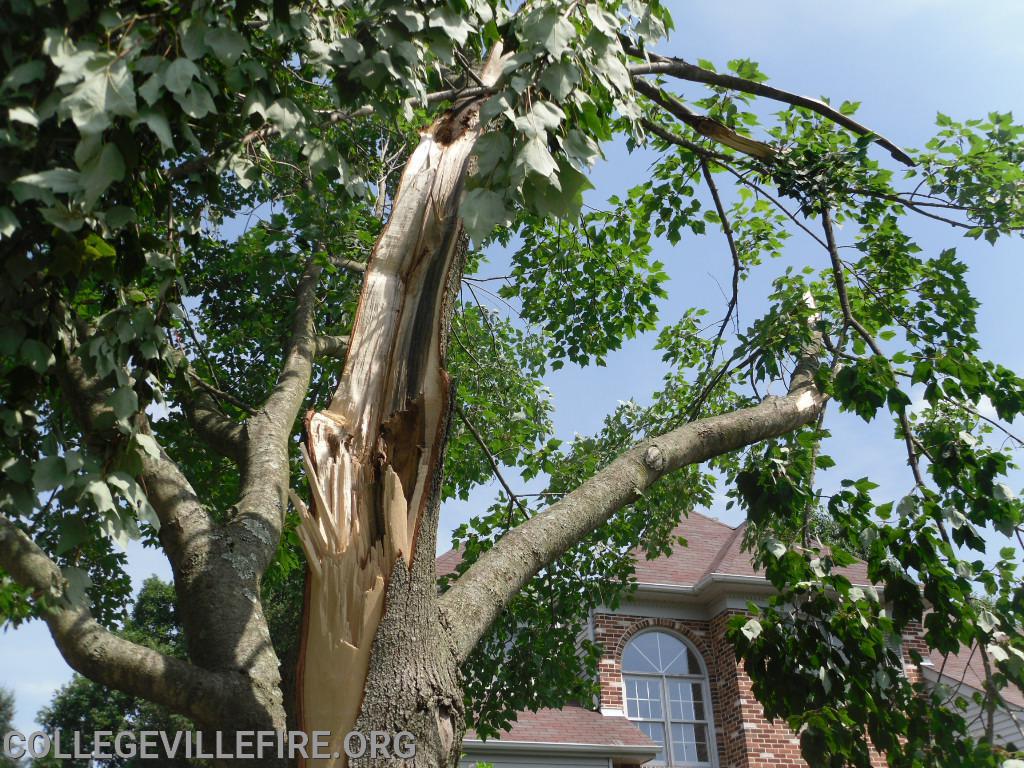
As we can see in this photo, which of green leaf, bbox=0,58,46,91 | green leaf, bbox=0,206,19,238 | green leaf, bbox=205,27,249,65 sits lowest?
green leaf, bbox=0,206,19,238

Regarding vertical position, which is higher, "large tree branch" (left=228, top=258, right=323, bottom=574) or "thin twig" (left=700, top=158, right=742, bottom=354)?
"thin twig" (left=700, top=158, right=742, bottom=354)

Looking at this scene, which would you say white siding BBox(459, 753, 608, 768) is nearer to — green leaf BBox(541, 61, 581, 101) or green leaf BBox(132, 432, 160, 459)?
green leaf BBox(132, 432, 160, 459)

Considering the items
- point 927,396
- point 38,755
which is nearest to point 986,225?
point 927,396

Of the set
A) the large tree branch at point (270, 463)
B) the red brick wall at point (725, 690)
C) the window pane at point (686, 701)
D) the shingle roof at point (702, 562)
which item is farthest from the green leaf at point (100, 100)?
the window pane at point (686, 701)

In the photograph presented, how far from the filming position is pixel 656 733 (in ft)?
50.9

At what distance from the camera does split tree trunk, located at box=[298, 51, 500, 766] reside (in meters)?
2.88

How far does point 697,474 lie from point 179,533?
5.56 meters

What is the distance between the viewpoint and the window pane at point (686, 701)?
15781 mm

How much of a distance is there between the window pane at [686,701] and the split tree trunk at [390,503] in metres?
13.9

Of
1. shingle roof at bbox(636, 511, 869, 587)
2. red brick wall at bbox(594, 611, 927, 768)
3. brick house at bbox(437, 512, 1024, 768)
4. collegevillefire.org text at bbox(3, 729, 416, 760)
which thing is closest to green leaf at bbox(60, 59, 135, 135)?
collegevillefire.org text at bbox(3, 729, 416, 760)

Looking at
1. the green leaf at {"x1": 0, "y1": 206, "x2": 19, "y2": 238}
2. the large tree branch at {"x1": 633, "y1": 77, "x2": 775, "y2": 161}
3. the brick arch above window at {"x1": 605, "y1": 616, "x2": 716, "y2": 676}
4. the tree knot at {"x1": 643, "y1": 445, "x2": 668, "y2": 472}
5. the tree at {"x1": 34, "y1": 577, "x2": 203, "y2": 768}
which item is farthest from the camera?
the tree at {"x1": 34, "y1": 577, "x2": 203, "y2": 768}

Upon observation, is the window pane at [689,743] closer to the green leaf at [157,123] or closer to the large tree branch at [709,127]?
the large tree branch at [709,127]

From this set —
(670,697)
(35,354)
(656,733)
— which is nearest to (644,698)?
(670,697)

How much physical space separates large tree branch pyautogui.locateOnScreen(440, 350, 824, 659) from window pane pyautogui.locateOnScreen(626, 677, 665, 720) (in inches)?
459
